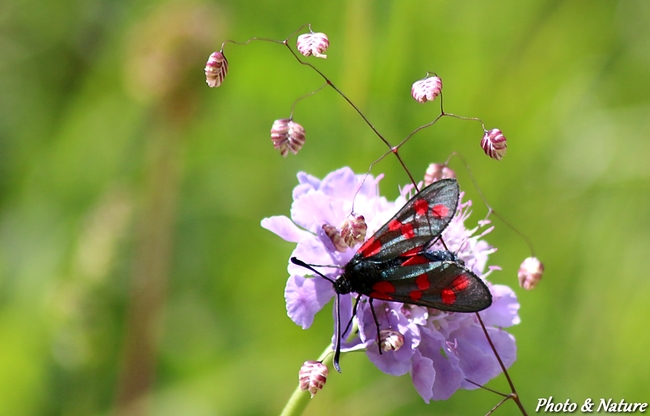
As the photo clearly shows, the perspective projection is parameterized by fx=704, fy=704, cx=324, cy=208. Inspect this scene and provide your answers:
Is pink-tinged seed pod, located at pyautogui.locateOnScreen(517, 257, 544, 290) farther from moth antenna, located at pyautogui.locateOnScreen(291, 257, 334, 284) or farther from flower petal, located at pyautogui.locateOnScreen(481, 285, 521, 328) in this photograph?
moth antenna, located at pyautogui.locateOnScreen(291, 257, 334, 284)

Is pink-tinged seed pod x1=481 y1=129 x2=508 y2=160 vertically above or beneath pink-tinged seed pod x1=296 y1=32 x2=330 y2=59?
beneath

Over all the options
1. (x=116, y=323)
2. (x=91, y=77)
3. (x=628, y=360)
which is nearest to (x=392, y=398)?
(x=628, y=360)

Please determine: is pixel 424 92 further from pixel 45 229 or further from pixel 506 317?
pixel 45 229

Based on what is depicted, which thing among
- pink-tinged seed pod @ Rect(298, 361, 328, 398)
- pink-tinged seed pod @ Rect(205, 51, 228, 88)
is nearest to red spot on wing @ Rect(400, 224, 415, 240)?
pink-tinged seed pod @ Rect(298, 361, 328, 398)

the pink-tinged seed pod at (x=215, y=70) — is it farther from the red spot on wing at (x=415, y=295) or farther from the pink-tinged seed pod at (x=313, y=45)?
the red spot on wing at (x=415, y=295)

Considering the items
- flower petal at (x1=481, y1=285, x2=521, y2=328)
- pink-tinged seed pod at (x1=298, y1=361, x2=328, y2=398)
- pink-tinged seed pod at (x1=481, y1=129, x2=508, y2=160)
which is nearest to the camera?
pink-tinged seed pod at (x1=298, y1=361, x2=328, y2=398)

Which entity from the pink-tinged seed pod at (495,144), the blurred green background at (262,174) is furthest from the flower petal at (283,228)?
the blurred green background at (262,174)
